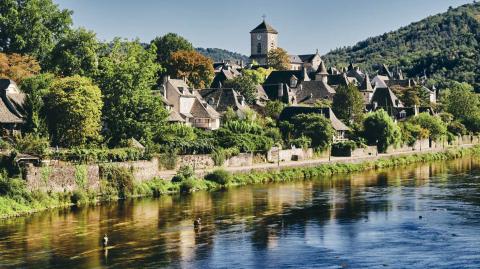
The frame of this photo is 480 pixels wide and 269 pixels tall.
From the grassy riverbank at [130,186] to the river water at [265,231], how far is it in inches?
56.5

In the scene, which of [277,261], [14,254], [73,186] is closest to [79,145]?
[73,186]

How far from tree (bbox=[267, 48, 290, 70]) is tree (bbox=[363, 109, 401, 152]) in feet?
239

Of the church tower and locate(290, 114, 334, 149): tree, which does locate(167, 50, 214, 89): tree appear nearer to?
locate(290, 114, 334, 149): tree

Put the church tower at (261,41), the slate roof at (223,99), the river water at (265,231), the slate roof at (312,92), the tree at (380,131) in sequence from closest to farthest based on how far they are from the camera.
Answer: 1. the river water at (265,231)
2. the tree at (380,131)
3. the slate roof at (223,99)
4. the slate roof at (312,92)
5. the church tower at (261,41)

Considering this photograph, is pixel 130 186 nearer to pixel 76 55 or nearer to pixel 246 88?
pixel 76 55

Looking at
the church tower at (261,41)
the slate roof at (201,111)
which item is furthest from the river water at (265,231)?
the church tower at (261,41)

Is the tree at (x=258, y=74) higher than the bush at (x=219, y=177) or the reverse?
higher

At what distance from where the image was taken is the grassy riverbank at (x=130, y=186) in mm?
54938

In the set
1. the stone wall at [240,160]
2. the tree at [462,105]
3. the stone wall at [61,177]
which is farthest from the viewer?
the tree at [462,105]

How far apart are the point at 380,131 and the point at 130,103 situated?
112 ft

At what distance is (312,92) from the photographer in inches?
4988

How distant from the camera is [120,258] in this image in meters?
41.6

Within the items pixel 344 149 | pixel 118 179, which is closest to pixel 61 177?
pixel 118 179

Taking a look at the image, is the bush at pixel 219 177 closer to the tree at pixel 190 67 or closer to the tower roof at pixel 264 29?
the tree at pixel 190 67
